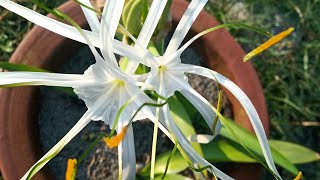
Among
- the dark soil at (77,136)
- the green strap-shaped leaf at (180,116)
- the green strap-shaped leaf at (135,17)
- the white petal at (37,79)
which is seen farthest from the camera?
the dark soil at (77,136)

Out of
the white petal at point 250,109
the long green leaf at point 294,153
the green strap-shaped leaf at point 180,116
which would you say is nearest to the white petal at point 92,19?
the white petal at point 250,109

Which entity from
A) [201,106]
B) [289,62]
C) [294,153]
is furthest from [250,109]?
[289,62]

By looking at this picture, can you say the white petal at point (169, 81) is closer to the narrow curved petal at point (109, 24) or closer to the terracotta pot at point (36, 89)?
the narrow curved petal at point (109, 24)

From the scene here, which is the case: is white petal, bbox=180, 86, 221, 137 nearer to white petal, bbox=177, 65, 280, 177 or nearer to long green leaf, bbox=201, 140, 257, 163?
white petal, bbox=177, 65, 280, 177

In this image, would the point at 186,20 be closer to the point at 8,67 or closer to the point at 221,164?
the point at 8,67

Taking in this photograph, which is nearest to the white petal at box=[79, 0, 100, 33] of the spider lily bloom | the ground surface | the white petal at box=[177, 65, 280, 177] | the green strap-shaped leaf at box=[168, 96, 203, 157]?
the spider lily bloom

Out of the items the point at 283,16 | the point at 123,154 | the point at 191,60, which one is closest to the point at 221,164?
the point at 191,60

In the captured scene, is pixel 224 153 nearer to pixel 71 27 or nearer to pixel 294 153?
pixel 294 153
